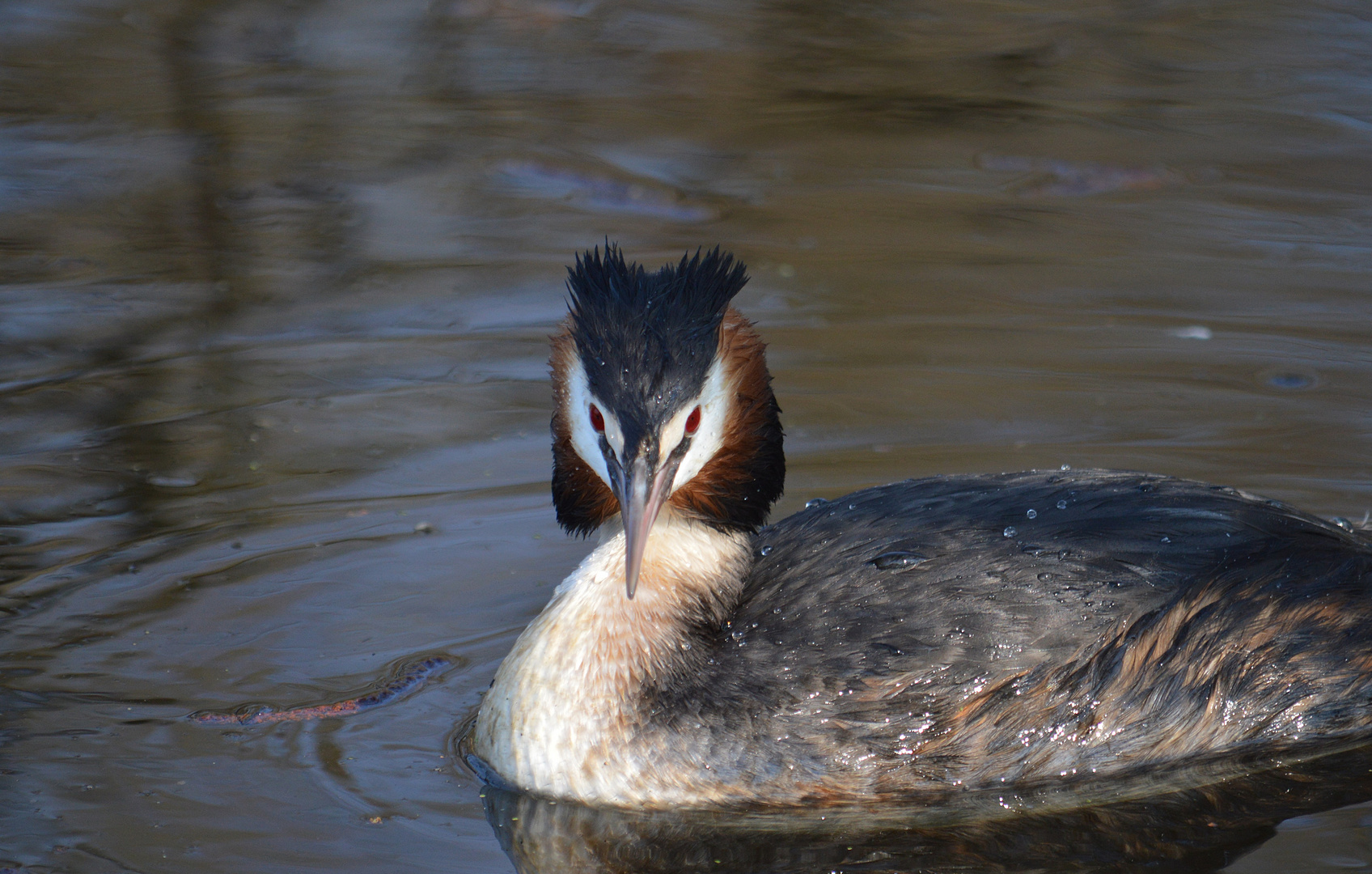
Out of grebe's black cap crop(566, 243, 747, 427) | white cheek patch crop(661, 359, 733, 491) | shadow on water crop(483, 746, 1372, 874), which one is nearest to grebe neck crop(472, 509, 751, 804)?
shadow on water crop(483, 746, 1372, 874)

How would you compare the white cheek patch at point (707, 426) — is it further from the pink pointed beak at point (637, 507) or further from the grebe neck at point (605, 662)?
the grebe neck at point (605, 662)

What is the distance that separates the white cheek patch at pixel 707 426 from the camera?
450cm

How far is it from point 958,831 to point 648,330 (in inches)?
62.3

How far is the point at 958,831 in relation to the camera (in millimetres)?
4316

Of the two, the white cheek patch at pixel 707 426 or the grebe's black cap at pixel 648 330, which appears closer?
the grebe's black cap at pixel 648 330

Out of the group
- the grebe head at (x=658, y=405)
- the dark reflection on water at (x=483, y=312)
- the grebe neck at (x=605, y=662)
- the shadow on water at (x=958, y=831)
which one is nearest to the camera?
the shadow on water at (x=958, y=831)

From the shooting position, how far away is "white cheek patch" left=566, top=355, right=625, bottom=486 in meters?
4.43

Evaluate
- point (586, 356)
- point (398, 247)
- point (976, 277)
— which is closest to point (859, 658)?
point (586, 356)

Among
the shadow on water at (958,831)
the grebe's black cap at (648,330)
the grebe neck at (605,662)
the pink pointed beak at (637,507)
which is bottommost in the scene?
the shadow on water at (958,831)

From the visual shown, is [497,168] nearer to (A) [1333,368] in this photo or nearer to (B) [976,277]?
(B) [976,277]

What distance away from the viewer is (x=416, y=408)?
7199 mm

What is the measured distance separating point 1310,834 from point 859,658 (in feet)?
4.18

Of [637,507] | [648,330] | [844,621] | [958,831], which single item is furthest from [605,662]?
[958,831]

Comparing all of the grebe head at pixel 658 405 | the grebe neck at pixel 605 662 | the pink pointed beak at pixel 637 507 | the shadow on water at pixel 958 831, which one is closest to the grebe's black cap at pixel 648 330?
the grebe head at pixel 658 405
